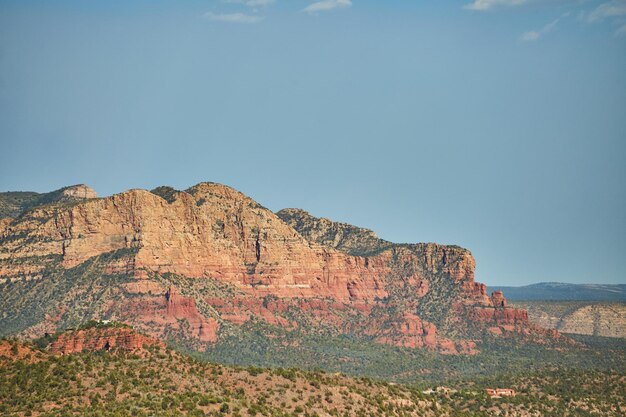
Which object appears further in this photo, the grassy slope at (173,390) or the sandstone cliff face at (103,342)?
the sandstone cliff face at (103,342)

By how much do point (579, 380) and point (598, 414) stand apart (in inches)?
879

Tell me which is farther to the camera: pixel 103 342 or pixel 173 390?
pixel 103 342

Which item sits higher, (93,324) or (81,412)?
(93,324)

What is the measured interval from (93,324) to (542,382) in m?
78.4

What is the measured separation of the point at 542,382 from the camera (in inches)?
7047

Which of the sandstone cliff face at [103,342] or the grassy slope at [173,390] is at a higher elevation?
the sandstone cliff face at [103,342]

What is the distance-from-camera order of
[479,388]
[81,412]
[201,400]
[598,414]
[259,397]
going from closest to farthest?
[81,412] → [201,400] → [259,397] → [598,414] → [479,388]

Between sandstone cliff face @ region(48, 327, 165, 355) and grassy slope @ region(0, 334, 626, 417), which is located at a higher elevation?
sandstone cliff face @ region(48, 327, 165, 355)

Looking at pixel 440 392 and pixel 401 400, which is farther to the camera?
pixel 440 392

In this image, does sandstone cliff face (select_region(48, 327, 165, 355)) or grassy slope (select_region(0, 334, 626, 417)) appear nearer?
grassy slope (select_region(0, 334, 626, 417))

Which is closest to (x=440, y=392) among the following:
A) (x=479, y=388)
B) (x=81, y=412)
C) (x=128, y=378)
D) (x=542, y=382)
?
(x=479, y=388)

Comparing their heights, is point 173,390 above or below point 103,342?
below

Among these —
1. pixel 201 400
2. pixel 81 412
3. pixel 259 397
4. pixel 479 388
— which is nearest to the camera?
pixel 81 412

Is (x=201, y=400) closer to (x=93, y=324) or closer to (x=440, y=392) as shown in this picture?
(x=93, y=324)
